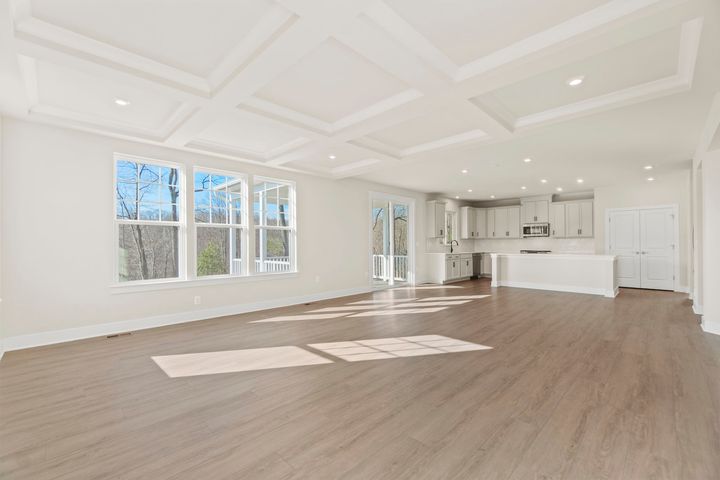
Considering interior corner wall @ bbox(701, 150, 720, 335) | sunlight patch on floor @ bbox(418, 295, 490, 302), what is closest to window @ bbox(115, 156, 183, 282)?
sunlight patch on floor @ bbox(418, 295, 490, 302)

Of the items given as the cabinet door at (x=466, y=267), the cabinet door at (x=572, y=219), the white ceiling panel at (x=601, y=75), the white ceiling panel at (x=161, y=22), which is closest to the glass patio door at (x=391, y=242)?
the cabinet door at (x=466, y=267)

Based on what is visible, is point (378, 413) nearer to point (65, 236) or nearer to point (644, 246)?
point (65, 236)

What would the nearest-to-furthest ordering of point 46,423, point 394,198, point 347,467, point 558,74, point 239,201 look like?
point 347,467
point 46,423
point 558,74
point 239,201
point 394,198

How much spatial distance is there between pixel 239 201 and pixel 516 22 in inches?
193

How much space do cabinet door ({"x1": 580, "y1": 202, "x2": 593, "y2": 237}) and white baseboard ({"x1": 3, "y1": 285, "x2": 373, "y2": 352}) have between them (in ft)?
26.1

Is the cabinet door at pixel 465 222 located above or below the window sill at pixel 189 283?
above

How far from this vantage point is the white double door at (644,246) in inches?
302

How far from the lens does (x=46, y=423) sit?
2225mm

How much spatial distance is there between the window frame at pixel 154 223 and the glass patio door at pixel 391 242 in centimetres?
497

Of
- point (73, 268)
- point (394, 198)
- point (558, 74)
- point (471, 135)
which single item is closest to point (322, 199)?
point (394, 198)

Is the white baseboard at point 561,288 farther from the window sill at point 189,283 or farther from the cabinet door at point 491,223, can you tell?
the window sill at point 189,283

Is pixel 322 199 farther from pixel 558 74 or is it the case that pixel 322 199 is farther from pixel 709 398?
pixel 709 398

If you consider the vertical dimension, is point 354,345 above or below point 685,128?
below

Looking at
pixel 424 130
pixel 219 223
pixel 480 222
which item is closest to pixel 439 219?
pixel 480 222
